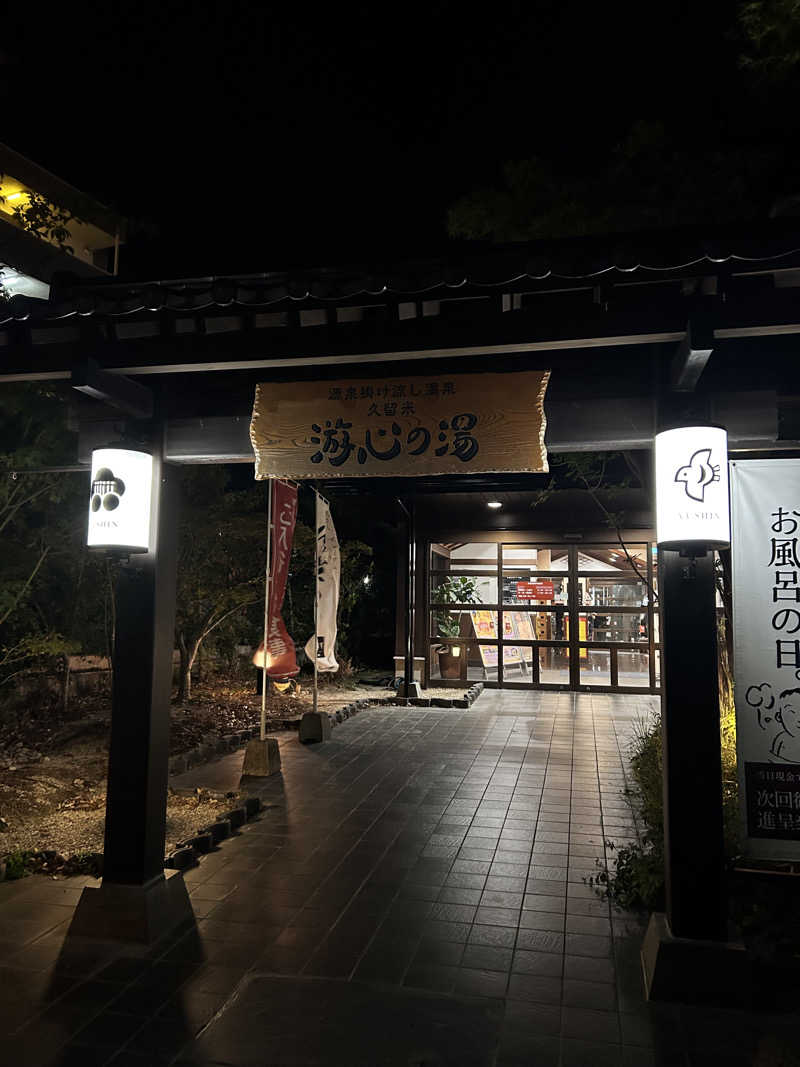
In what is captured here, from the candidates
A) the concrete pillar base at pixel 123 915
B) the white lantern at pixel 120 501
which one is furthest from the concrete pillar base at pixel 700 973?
the white lantern at pixel 120 501

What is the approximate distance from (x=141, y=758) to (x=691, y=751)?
3754mm

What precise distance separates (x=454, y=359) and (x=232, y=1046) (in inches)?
175

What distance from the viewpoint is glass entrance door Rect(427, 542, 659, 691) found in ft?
53.1

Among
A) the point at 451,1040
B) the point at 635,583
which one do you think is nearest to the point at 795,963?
the point at 451,1040

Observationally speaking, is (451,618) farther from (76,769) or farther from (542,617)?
(76,769)

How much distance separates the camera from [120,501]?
4961 millimetres

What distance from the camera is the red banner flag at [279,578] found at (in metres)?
9.14

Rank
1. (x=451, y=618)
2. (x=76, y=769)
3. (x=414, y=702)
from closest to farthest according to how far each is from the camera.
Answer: (x=76, y=769), (x=414, y=702), (x=451, y=618)

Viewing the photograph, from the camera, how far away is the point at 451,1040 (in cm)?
366

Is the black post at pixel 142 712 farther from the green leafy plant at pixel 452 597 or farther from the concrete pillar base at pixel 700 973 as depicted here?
the green leafy plant at pixel 452 597

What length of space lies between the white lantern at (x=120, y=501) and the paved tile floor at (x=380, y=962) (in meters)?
2.76

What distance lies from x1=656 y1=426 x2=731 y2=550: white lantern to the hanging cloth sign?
A: 80 cm

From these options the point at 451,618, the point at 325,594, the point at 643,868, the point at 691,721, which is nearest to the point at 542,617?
the point at 451,618

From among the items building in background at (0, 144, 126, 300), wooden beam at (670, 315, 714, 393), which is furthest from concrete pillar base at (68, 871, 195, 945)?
building in background at (0, 144, 126, 300)
